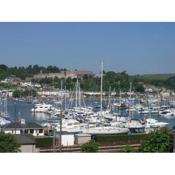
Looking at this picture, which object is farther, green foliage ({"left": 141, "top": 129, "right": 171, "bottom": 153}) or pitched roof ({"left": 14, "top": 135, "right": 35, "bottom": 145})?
pitched roof ({"left": 14, "top": 135, "right": 35, "bottom": 145})

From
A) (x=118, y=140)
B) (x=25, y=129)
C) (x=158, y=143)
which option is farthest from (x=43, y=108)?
(x=158, y=143)

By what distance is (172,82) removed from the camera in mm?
25125

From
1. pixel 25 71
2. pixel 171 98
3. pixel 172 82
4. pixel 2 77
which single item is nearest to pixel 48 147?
pixel 171 98

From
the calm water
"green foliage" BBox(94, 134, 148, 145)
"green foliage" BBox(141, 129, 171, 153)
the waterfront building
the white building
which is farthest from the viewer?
the calm water

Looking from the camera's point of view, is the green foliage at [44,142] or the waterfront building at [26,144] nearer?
the waterfront building at [26,144]

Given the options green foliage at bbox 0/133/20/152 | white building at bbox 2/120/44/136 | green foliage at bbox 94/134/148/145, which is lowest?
green foliage at bbox 94/134/148/145

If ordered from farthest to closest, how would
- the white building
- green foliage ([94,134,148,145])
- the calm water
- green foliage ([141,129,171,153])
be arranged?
the calm water < the white building < green foliage ([94,134,148,145]) < green foliage ([141,129,171,153])

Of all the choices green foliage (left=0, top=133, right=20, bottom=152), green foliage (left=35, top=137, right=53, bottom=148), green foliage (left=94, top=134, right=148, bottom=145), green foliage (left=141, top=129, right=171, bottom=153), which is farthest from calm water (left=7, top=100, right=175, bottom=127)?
green foliage (left=0, top=133, right=20, bottom=152)

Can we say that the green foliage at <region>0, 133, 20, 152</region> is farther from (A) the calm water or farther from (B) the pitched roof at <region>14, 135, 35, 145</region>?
(A) the calm water

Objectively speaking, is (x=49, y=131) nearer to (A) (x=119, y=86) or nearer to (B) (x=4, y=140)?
(B) (x=4, y=140)

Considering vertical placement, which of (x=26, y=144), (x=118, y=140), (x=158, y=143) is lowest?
(x=118, y=140)

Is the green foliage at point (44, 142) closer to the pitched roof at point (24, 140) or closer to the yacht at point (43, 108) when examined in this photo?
the pitched roof at point (24, 140)

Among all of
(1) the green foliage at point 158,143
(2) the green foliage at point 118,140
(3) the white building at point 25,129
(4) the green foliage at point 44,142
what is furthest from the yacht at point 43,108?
(1) the green foliage at point 158,143

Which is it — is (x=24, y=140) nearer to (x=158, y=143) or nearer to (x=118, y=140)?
(x=158, y=143)
